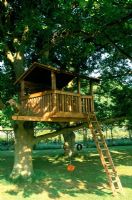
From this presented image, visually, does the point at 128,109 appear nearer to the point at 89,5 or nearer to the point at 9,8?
the point at 89,5

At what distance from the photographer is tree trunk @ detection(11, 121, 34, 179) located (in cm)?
2003

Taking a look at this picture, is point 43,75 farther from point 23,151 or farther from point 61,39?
point 23,151

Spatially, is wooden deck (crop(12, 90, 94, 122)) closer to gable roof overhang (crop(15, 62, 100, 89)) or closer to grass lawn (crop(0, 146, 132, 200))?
gable roof overhang (crop(15, 62, 100, 89))

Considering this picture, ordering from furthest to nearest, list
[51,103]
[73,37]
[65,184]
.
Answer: [73,37], [65,184], [51,103]

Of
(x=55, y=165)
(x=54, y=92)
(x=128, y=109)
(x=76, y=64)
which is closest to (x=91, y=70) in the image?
(x=76, y=64)

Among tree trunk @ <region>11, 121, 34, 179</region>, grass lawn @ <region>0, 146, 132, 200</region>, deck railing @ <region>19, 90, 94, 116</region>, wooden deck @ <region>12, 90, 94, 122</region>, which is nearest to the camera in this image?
grass lawn @ <region>0, 146, 132, 200</region>

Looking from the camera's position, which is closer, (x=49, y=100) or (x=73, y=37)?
(x=49, y=100)

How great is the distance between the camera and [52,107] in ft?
54.9

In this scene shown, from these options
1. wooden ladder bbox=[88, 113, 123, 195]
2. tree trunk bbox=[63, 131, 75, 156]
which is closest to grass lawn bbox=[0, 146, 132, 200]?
wooden ladder bbox=[88, 113, 123, 195]

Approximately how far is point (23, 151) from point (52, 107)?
4836 millimetres

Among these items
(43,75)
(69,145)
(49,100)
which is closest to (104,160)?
(49,100)

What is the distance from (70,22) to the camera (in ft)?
59.4

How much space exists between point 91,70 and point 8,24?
7.84m

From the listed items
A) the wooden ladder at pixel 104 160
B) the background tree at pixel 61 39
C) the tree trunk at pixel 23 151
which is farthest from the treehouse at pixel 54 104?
the tree trunk at pixel 23 151
